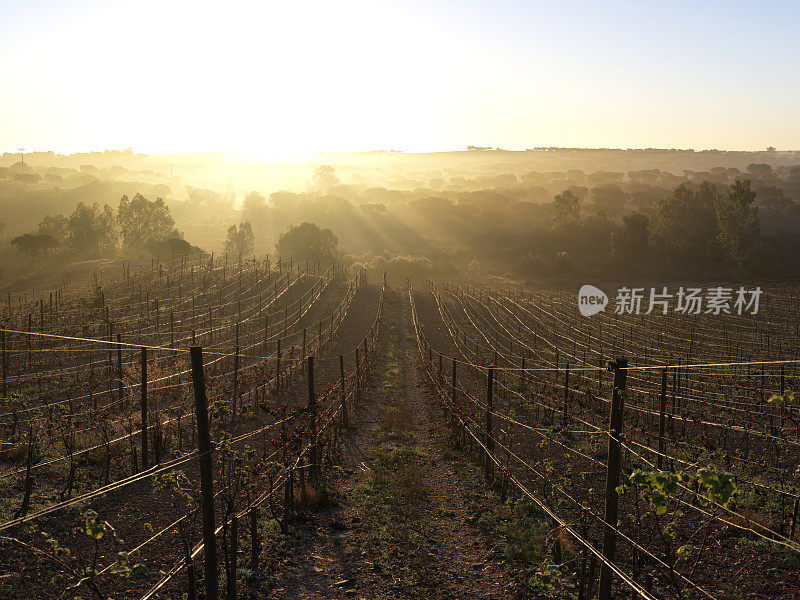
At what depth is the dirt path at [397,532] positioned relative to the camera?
8266 millimetres

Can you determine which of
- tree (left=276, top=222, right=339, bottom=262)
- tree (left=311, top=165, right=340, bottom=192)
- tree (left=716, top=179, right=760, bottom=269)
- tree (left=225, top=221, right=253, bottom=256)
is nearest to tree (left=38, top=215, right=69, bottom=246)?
tree (left=225, top=221, right=253, bottom=256)

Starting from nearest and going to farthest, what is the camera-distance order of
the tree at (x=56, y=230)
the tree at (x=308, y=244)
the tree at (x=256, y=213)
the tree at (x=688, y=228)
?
the tree at (x=308, y=244), the tree at (x=56, y=230), the tree at (x=688, y=228), the tree at (x=256, y=213)

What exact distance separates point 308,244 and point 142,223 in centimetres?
1887

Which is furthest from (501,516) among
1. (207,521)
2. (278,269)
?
(278,269)

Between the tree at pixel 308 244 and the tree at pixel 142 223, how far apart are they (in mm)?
12035

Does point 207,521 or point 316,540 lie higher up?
point 207,521

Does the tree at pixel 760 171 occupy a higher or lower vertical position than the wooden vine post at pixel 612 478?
higher


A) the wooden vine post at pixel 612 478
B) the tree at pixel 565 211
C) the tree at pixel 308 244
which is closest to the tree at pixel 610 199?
the tree at pixel 565 211

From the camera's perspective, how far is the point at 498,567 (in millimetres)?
8711

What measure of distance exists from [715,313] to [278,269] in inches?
1396

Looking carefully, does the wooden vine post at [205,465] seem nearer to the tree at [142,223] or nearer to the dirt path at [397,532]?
the dirt path at [397,532]

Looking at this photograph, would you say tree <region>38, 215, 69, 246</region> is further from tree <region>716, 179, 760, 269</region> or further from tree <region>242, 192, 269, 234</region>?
tree <region>716, 179, 760, 269</region>

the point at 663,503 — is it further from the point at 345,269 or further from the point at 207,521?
the point at 345,269

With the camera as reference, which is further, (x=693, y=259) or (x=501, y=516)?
(x=693, y=259)
